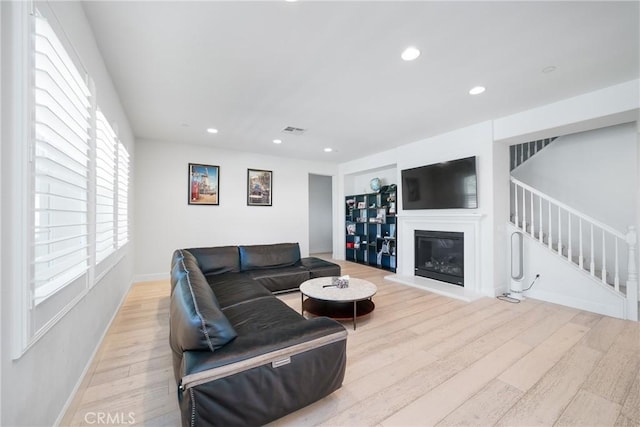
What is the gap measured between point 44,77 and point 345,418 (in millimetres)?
2368

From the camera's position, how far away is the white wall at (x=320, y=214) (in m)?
7.83

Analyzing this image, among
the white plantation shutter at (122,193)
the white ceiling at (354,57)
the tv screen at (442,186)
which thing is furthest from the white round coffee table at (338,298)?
the white plantation shutter at (122,193)

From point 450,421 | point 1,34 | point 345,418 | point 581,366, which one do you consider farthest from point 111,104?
point 581,366

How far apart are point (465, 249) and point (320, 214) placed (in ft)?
15.2

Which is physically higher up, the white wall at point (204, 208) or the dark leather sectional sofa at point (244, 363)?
the white wall at point (204, 208)

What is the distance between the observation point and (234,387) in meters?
1.24

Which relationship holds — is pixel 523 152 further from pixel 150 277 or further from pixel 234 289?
pixel 150 277

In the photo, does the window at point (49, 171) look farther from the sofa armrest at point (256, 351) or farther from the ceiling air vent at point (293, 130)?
the ceiling air vent at point (293, 130)

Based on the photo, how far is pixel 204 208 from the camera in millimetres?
5074

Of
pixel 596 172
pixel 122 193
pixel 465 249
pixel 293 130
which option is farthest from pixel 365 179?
pixel 122 193

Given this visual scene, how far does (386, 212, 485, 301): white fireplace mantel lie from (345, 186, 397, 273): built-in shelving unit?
0.70 metres

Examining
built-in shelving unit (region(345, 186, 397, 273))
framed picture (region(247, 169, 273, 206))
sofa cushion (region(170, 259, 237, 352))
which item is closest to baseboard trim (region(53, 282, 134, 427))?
sofa cushion (region(170, 259, 237, 352))

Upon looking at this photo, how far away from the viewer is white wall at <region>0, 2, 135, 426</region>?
0.98m

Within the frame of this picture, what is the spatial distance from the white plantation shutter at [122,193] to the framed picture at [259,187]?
7.51ft
